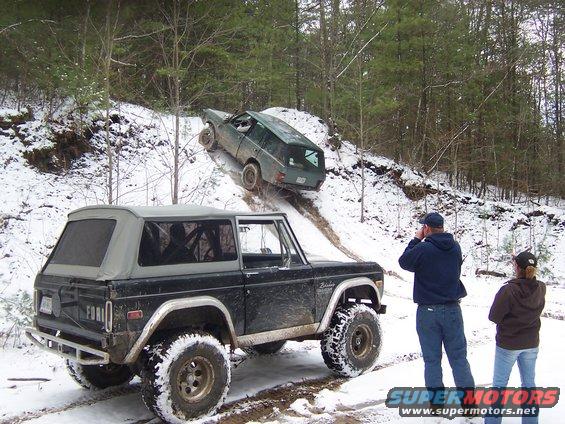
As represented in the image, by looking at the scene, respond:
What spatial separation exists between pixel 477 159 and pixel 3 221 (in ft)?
66.0

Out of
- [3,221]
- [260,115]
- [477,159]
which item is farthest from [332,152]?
[3,221]

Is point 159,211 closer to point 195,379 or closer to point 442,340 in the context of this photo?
point 195,379

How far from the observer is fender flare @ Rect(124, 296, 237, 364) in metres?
4.11

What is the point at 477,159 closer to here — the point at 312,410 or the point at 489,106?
the point at 489,106

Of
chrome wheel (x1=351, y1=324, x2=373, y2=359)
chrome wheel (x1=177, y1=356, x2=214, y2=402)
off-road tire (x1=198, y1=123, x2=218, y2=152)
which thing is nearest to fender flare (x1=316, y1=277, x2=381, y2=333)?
chrome wheel (x1=351, y1=324, x2=373, y2=359)

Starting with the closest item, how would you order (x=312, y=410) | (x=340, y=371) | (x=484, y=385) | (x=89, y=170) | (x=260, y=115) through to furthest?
1. (x=312, y=410)
2. (x=484, y=385)
3. (x=340, y=371)
4. (x=89, y=170)
5. (x=260, y=115)

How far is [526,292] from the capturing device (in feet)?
12.4

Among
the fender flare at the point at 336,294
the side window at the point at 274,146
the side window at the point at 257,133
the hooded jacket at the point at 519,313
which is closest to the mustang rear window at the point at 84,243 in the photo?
the fender flare at the point at 336,294

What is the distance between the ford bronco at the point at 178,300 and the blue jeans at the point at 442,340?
4.68 feet

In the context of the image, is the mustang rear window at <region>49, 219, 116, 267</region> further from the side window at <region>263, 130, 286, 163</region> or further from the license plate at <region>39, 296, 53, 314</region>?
the side window at <region>263, 130, 286, 163</region>

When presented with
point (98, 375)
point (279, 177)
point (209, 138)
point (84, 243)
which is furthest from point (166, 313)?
point (209, 138)

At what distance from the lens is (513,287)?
3.79m

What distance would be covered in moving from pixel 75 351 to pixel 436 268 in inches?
131

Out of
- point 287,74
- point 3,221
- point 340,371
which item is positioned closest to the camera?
point 340,371
